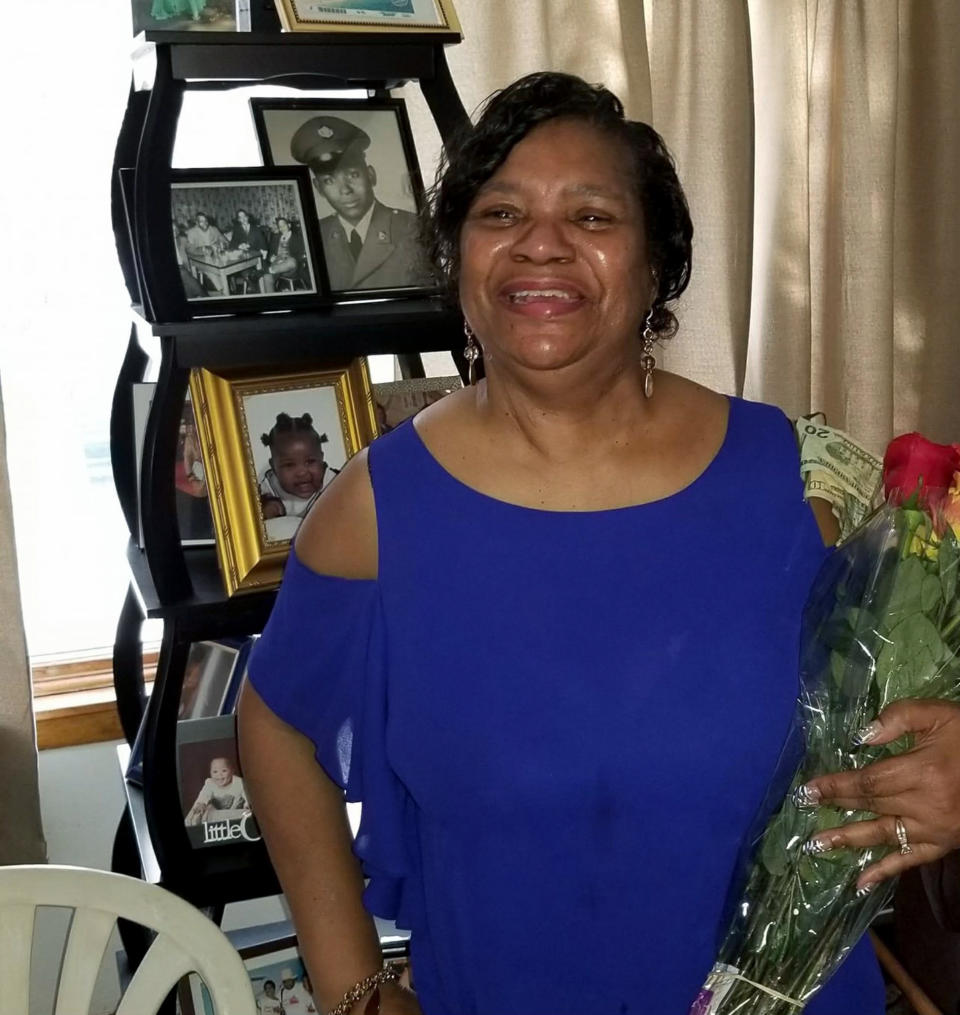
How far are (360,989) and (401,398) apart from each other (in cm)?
88

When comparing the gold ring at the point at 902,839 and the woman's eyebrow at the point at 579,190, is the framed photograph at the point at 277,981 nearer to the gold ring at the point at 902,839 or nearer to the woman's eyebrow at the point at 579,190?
the gold ring at the point at 902,839

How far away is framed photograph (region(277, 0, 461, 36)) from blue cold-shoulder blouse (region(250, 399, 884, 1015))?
0.66 m

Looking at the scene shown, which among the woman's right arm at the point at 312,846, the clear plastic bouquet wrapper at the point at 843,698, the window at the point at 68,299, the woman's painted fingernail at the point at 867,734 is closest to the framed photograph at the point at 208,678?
the woman's right arm at the point at 312,846

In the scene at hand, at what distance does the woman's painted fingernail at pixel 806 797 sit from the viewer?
1.07 meters

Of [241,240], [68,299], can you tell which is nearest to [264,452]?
[241,240]

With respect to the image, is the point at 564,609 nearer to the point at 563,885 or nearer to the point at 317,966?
the point at 563,885

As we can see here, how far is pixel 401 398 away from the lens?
190cm

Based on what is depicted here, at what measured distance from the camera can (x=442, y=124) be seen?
1.75 meters

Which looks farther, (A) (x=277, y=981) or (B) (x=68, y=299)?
(B) (x=68, y=299)

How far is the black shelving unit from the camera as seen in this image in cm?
160

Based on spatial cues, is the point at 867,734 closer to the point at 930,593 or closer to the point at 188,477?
the point at 930,593

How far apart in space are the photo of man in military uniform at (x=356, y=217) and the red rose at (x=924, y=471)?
0.94 metres

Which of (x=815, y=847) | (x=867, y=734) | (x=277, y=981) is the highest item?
(x=867, y=734)

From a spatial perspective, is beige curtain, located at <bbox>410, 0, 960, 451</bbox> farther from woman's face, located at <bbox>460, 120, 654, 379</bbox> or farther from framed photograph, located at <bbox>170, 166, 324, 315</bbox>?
woman's face, located at <bbox>460, 120, 654, 379</bbox>
